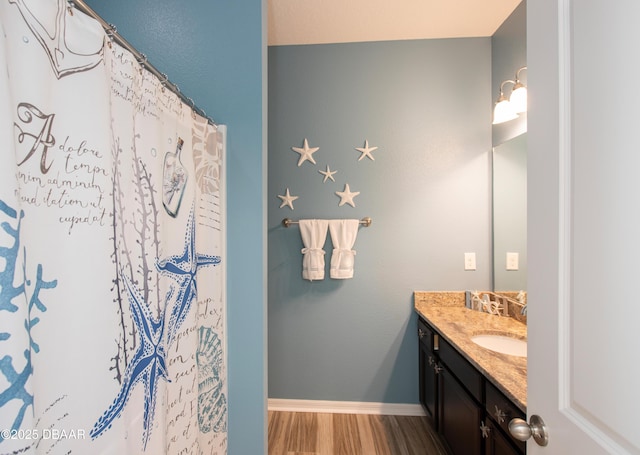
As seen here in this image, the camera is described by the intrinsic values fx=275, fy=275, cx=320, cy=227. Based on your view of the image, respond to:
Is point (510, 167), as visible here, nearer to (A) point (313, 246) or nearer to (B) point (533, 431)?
(A) point (313, 246)

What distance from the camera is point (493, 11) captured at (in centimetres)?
187

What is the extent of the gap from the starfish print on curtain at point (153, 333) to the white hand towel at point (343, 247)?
1.25 metres

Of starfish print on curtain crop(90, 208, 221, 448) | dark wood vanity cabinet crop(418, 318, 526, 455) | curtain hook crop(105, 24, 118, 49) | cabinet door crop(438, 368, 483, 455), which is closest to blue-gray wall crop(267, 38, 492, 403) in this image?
dark wood vanity cabinet crop(418, 318, 526, 455)

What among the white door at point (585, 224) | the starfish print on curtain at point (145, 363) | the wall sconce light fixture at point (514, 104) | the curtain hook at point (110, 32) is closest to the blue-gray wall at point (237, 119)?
the starfish print on curtain at point (145, 363)

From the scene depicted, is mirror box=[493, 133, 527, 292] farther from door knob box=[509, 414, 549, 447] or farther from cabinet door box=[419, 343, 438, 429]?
door knob box=[509, 414, 549, 447]

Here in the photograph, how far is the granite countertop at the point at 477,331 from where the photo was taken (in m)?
1.02

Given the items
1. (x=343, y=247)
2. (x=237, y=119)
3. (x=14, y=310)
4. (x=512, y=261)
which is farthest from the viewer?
(x=343, y=247)

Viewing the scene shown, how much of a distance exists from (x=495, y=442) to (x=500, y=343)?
61 centimetres

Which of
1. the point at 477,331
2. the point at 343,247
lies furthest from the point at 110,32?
the point at 477,331

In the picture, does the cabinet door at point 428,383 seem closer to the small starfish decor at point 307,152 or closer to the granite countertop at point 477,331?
the granite countertop at point 477,331

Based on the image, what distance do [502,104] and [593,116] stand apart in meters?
1.53

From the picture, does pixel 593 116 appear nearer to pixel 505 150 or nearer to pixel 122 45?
pixel 122 45

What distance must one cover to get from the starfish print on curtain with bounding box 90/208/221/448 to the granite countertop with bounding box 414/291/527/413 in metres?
1.13

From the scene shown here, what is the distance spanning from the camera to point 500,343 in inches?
61.6
